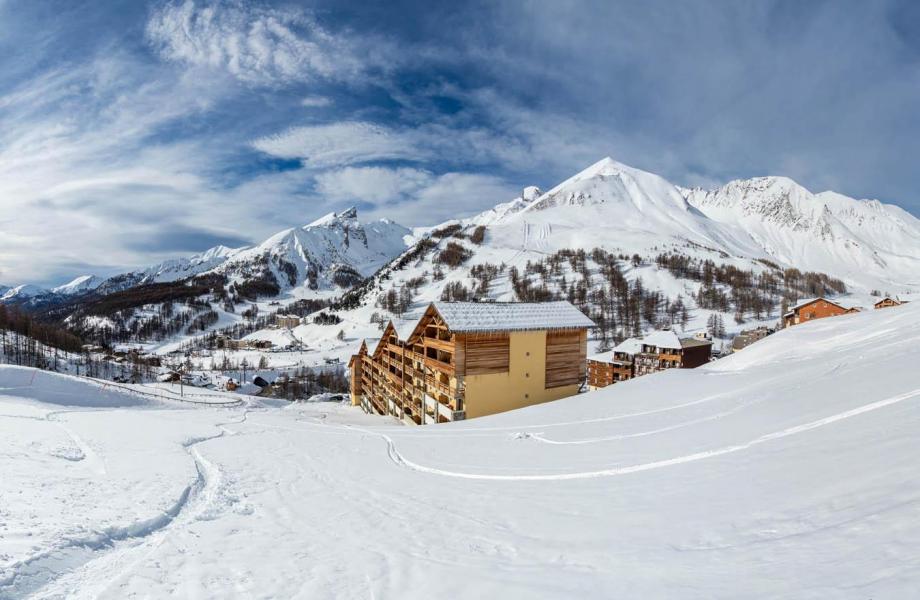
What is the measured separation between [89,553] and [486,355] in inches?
944

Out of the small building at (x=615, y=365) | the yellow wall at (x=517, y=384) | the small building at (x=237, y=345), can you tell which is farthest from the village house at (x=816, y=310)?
the small building at (x=237, y=345)

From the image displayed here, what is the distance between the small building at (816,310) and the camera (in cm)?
7112

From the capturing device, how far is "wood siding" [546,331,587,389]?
1235 inches

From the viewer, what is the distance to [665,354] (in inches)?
2589

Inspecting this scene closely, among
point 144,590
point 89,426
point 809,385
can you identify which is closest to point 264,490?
point 144,590

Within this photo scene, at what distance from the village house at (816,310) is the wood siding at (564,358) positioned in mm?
59064

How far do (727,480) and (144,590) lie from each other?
8655mm

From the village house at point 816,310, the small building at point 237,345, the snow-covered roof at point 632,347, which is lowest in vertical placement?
the small building at point 237,345

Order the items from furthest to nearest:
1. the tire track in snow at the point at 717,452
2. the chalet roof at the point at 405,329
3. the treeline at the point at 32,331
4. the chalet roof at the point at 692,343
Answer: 1. the treeline at the point at 32,331
2. the chalet roof at the point at 692,343
3. the chalet roof at the point at 405,329
4. the tire track in snow at the point at 717,452

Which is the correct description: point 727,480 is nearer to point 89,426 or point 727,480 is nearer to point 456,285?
point 89,426

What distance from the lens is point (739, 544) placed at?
16.1 ft

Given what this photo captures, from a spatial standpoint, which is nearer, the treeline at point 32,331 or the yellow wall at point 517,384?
the yellow wall at point 517,384

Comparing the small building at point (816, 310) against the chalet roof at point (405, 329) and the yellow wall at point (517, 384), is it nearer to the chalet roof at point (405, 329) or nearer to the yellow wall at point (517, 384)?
the yellow wall at point (517, 384)

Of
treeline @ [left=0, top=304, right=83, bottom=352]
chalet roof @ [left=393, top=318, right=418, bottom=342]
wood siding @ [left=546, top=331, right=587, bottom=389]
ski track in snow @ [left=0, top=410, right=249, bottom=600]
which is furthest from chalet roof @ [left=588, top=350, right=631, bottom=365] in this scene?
treeline @ [left=0, top=304, right=83, bottom=352]
